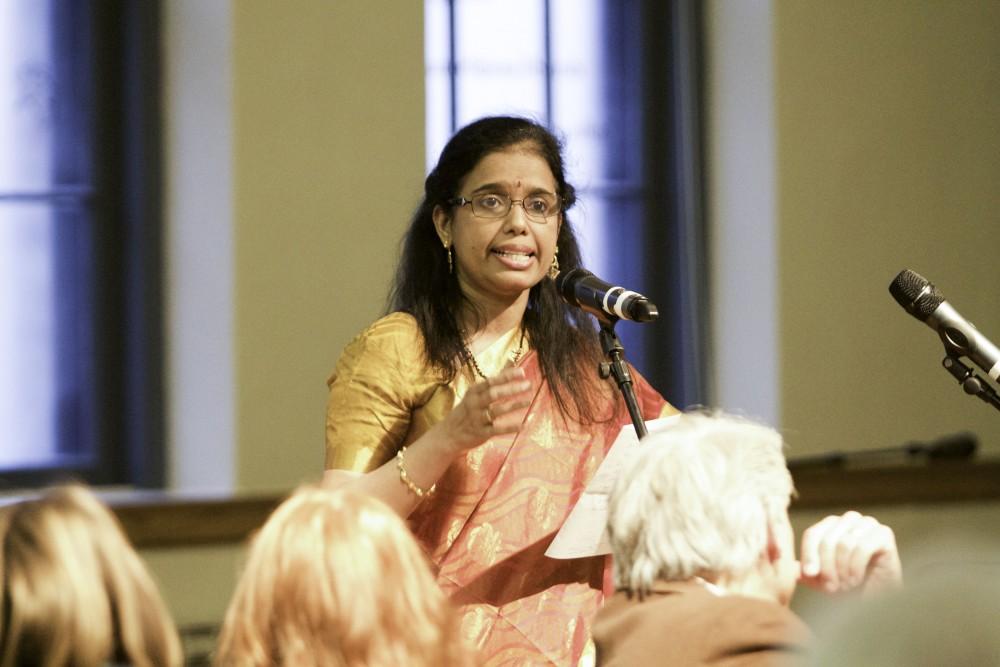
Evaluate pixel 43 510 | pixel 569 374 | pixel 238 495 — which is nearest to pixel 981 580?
pixel 43 510

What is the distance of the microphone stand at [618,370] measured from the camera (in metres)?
2.30

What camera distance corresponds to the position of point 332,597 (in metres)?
1.51

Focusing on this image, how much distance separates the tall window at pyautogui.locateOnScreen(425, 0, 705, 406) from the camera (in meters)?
4.55

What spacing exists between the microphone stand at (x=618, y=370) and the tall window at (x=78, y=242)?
201 cm

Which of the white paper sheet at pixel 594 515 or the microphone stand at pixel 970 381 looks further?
the white paper sheet at pixel 594 515

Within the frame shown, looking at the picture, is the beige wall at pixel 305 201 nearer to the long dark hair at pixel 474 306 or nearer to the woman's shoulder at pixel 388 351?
the long dark hair at pixel 474 306

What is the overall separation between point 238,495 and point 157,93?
1.11 meters

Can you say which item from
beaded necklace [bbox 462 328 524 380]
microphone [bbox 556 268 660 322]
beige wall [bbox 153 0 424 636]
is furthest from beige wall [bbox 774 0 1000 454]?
microphone [bbox 556 268 660 322]

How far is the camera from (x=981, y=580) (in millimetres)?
861

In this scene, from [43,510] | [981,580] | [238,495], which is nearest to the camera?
[981,580]

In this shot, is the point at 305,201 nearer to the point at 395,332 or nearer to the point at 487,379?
the point at 395,332

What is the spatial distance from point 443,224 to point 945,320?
94 centimetres

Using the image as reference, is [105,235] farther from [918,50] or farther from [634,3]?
[918,50]

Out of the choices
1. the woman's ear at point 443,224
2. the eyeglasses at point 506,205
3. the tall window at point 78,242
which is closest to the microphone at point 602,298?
the eyeglasses at point 506,205
